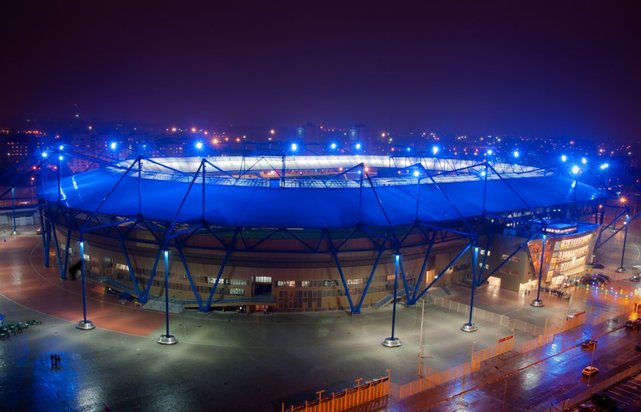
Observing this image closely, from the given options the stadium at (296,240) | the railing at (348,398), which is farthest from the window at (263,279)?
the railing at (348,398)

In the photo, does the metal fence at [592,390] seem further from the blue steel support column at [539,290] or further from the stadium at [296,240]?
the blue steel support column at [539,290]

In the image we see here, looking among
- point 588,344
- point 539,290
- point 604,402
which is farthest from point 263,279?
point 539,290

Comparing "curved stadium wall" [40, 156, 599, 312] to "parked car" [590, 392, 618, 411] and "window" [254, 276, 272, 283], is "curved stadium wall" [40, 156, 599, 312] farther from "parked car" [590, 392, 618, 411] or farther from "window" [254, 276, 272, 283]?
"parked car" [590, 392, 618, 411]

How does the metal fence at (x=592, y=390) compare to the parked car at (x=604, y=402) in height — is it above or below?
below

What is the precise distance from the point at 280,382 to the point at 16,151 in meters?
187

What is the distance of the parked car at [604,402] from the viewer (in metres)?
34.6

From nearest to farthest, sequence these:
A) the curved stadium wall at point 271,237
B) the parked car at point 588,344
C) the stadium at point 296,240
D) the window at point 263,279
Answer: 1. the parked car at point 588,344
2. the curved stadium wall at point 271,237
3. the stadium at point 296,240
4. the window at point 263,279

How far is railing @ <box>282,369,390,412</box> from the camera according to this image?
32625 mm

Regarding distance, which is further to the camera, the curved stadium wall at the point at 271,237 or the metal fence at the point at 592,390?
the curved stadium wall at the point at 271,237

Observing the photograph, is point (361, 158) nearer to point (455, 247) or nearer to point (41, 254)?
point (455, 247)

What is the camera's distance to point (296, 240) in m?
53.8

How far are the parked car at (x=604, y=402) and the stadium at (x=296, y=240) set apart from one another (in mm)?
15122

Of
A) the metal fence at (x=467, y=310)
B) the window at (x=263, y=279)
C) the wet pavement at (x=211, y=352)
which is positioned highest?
the window at (x=263, y=279)

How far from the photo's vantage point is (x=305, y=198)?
56.8 m
